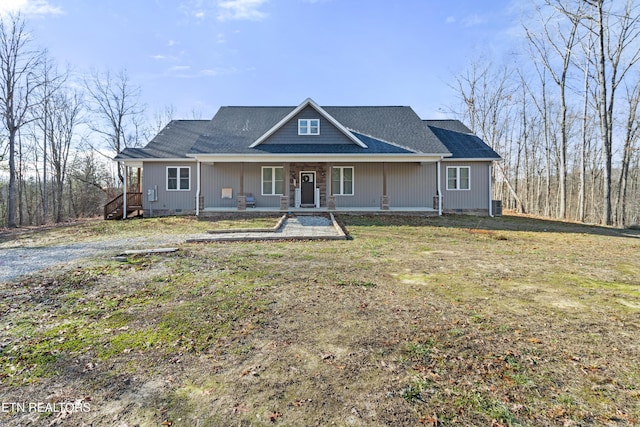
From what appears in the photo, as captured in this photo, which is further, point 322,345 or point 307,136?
point 307,136

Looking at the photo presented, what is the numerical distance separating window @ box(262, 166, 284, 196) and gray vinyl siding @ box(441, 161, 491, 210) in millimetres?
8768

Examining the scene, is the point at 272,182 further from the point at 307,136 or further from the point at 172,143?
the point at 172,143

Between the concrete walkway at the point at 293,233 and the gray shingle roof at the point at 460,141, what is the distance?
28.9 feet

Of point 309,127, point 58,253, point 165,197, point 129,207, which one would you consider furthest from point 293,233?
point 129,207

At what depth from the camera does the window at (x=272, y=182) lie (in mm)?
16703

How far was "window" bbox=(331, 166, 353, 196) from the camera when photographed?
659 inches

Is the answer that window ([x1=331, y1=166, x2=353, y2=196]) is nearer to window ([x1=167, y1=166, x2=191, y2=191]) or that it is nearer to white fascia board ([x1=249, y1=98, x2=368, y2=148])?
white fascia board ([x1=249, y1=98, x2=368, y2=148])

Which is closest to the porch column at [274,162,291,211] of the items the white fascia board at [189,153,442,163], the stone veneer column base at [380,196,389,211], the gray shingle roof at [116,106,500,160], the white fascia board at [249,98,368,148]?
the white fascia board at [189,153,442,163]

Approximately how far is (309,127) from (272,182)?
3476mm

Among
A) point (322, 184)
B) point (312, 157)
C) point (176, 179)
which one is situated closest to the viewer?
point (312, 157)

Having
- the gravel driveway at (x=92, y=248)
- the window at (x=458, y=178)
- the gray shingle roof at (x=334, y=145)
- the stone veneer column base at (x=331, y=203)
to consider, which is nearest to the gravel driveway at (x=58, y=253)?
the gravel driveway at (x=92, y=248)

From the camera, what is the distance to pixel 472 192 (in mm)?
16750

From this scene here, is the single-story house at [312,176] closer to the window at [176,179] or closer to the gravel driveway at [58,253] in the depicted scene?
the window at [176,179]

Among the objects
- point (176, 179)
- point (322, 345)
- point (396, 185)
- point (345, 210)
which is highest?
point (176, 179)
